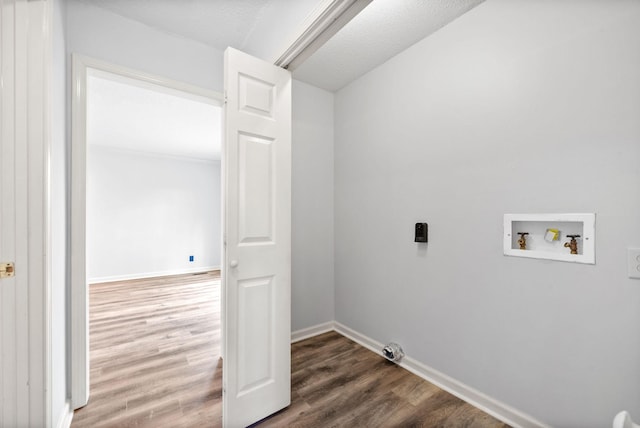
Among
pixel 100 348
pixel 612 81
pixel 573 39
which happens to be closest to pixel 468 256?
pixel 612 81

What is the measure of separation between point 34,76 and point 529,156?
7.74 ft

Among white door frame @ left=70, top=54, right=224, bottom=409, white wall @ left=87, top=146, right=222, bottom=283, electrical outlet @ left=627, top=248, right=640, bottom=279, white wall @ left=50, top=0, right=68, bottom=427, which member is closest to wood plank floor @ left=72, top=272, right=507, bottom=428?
white door frame @ left=70, top=54, right=224, bottom=409

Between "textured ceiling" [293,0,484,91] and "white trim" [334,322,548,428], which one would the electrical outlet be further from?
"textured ceiling" [293,0,484,91]

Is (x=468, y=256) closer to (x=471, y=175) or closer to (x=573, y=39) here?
(x=471, y=175)

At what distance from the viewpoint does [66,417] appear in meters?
1.49

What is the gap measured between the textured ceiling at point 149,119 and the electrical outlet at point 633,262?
2.66 metres

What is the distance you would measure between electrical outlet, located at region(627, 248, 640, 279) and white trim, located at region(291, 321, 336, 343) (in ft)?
7.36

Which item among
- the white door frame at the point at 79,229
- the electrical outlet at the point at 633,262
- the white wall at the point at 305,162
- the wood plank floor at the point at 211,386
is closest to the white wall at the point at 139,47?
the white wall at the point at 305,162

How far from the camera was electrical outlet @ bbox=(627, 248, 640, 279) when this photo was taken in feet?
3.78

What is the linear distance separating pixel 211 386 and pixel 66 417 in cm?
77

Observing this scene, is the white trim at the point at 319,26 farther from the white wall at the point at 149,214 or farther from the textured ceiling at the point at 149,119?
the white wall at the point at 149,214

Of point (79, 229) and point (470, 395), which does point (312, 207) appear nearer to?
point (79, 229)

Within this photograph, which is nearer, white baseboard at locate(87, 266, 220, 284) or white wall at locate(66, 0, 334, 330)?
white wall at locate(66, 0, 334, 330)

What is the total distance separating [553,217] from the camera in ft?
4.51
